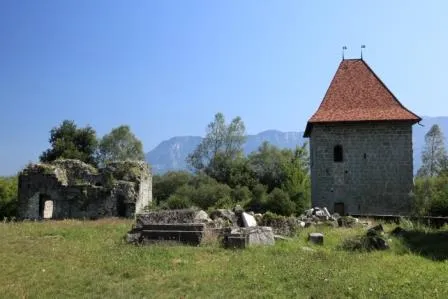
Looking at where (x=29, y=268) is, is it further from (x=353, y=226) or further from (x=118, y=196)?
(x=118, y=196)

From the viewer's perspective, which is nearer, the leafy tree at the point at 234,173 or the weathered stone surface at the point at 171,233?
the weathered stone surface at the point at 171,233

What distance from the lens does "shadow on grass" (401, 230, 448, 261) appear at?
10.4 m

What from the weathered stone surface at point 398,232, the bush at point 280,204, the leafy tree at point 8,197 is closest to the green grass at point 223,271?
the weathered stone surface at point 398,232

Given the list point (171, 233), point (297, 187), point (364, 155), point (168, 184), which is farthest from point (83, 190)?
point (168, 184)

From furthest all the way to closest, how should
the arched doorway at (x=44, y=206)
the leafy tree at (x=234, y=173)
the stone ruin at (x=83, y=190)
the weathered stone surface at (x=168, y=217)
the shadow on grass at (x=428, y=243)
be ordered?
1. the leafy tree at (x=234, y=173)
2. the arched doorway at (x=44, y=206)
3. the stone ruin at (x=83, y=190)
4. the weathered stone surface at (x=168, y=217)
5. the shadow on grass at (x=428, y=243)

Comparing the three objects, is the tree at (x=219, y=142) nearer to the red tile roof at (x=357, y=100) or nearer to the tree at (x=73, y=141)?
the tree at (x=73, y=141)

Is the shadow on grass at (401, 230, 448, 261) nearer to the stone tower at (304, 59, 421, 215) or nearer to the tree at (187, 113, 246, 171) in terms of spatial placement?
the stone tower at (304, 59, 421, 215)

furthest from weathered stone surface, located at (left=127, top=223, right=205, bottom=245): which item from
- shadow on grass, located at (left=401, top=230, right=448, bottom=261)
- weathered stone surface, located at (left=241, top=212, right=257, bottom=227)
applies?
shadow on grass, located at (left=401, top=230, right=448, bottom=261)

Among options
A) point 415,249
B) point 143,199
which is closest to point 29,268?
point 415,249

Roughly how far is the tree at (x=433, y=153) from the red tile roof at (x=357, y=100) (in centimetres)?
3634

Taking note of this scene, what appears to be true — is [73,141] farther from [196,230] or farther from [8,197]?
[196,230]

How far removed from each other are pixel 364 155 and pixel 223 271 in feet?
62.3

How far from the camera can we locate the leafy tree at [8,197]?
115ft

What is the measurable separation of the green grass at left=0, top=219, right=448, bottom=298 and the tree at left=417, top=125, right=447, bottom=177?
52.5 m
